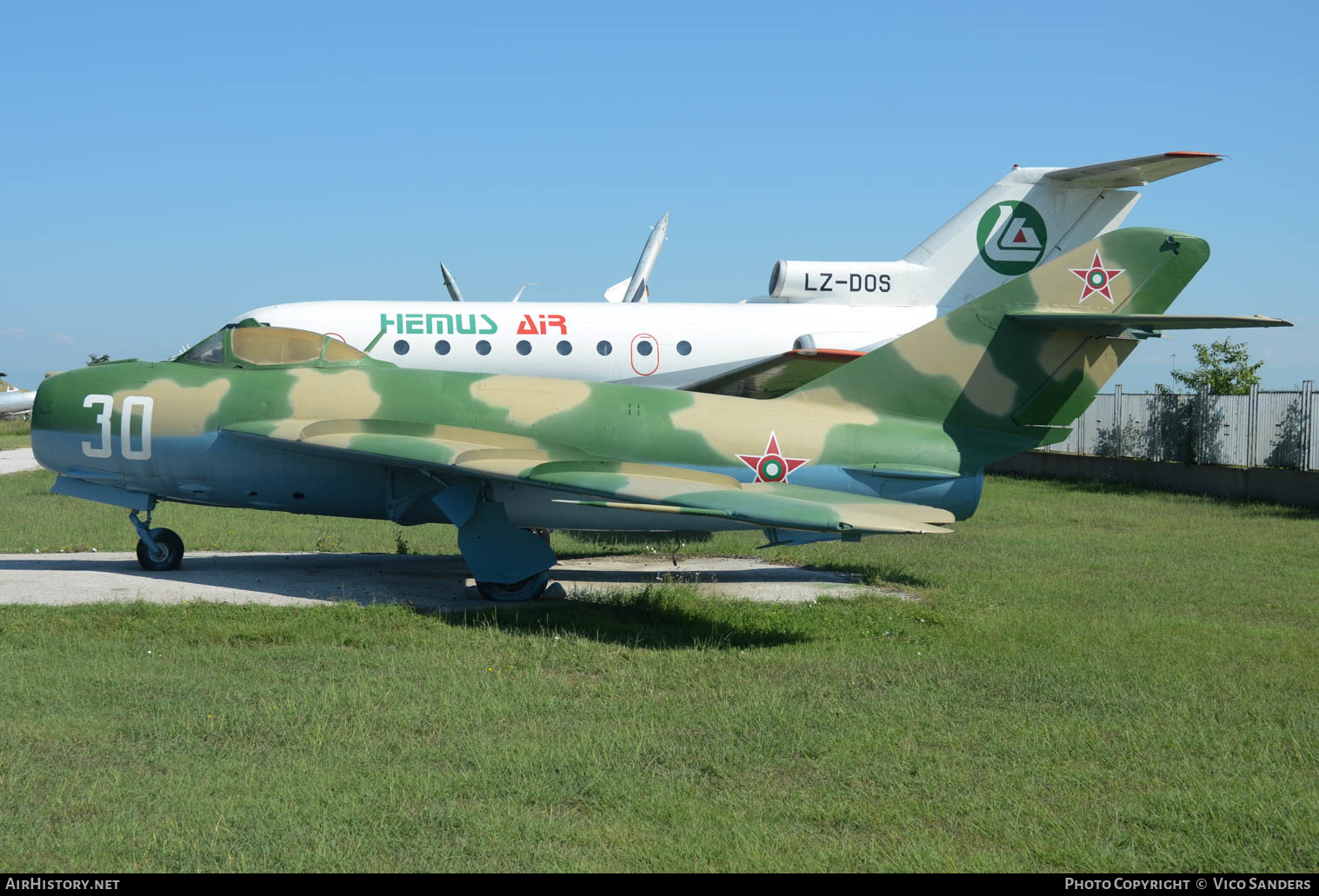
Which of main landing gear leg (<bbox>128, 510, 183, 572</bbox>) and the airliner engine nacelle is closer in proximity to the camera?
main landing gear leg (<bbox>128, 510, 183, 572</bbox>)

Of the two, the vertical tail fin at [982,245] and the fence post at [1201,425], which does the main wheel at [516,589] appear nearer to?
the vertical tail fin at [982,245]

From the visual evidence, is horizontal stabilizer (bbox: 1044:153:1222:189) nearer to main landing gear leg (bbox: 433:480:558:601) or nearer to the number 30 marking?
main landing gear leg (bbox: 433:480:558:601)

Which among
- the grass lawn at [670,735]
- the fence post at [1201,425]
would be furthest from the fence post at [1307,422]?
the grass lawn at [670,735]

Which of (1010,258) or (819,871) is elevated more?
(1010,258)

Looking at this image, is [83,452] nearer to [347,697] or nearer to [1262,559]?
[347,697]

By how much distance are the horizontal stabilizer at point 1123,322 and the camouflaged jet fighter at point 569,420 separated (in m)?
0.03

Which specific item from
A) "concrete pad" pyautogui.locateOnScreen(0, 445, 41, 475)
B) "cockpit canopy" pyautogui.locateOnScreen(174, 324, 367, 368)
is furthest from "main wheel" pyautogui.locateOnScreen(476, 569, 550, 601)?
"concrete pad" pyautogui.locateOnScreen(0, 445, 41, 475)

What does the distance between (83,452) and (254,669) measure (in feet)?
17.6

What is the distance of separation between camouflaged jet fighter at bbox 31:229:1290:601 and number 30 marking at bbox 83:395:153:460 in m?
0.01

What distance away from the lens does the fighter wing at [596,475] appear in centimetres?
943

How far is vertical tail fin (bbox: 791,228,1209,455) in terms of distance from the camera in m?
12.1

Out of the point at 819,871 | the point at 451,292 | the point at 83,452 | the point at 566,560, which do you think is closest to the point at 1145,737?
the point at 819,871

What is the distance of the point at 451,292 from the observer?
36000mm

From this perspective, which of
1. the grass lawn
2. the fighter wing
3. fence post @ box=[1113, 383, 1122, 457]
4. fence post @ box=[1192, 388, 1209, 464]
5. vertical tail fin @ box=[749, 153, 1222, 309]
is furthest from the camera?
fence post @ box=[1113, 383, 1122, 457]
